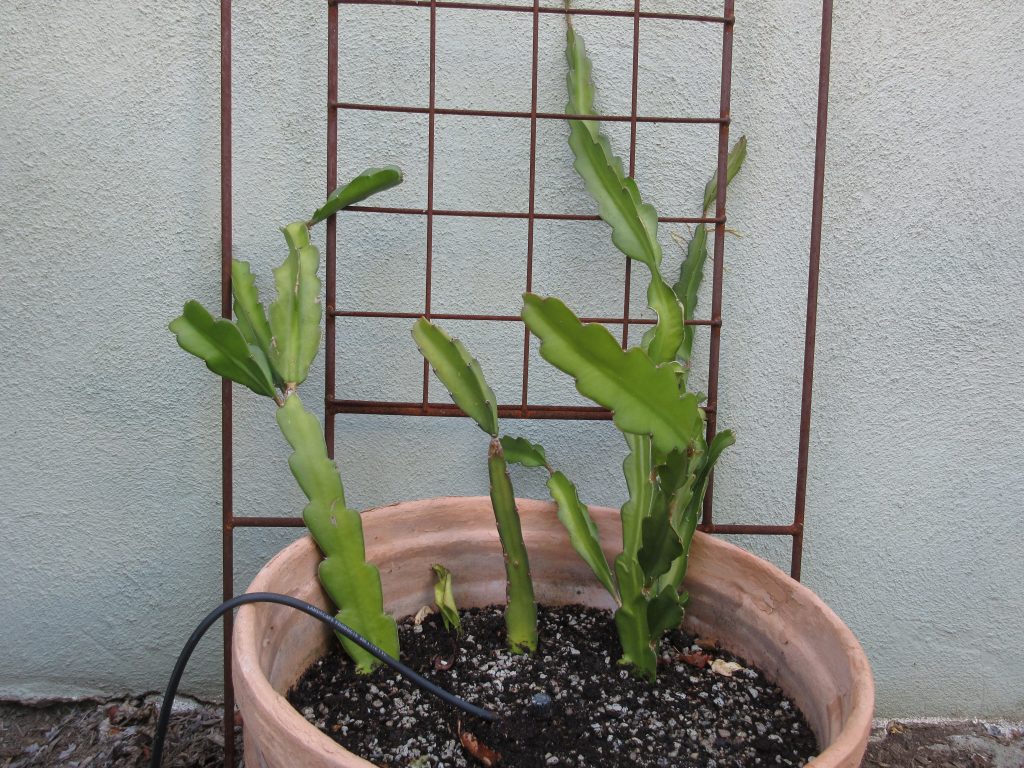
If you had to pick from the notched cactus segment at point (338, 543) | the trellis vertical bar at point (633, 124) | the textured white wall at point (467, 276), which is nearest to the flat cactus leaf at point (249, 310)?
the notched cactus segment at point (338, 543)

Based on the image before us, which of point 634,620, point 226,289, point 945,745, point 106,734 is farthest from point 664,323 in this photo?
point 106,734

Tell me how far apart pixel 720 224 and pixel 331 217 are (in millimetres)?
594

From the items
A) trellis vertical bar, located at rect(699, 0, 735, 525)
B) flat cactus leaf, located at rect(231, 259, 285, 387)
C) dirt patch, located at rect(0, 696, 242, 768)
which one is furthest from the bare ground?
flat cactus leaf, located at rect(231, 259, 285, 387)

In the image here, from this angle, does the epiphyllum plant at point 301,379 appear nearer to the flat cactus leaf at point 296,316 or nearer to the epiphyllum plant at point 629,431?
the flat cactus leaf at point 296,316

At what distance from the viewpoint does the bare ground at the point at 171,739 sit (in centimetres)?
144

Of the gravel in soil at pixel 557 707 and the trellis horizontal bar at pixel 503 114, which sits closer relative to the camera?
the gravel in soil at pixel 557 707

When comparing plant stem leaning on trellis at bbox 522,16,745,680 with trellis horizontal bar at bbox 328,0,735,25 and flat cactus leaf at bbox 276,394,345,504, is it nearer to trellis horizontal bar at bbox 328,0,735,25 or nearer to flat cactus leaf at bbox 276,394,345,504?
trellis horizontal bar at bbox 328,0,735,25

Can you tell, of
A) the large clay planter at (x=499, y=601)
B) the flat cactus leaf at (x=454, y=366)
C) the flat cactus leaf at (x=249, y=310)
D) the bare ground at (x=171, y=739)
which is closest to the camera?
the large clay planter at (x=499, y=601)

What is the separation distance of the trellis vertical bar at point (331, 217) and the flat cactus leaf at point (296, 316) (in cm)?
13

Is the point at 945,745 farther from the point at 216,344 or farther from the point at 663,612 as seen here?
the point at 216,344

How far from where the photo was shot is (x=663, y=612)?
41.3 inches

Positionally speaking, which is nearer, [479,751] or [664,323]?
[479,751]

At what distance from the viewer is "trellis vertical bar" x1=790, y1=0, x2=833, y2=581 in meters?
1.25

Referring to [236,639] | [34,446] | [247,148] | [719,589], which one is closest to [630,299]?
[719,589]
